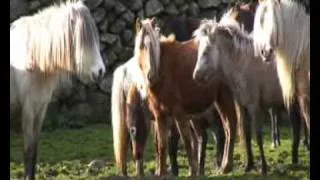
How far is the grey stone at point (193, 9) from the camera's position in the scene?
15.7 metres

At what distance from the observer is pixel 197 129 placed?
9.93m

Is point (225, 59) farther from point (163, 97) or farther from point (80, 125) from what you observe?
point (80, 125)

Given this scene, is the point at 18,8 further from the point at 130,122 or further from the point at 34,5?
the point at 130,122

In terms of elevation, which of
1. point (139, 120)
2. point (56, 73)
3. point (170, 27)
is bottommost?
point (139, 120)

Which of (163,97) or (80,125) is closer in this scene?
(163,97)

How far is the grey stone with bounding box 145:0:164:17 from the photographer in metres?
15.4

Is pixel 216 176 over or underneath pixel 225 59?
underneath

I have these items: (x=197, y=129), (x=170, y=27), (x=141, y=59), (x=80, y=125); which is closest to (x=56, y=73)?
(x=141, y=59)

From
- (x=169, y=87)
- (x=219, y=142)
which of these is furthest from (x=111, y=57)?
(x=169, y=87)

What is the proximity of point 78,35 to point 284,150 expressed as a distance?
14.5 ft

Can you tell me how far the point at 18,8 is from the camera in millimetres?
14719

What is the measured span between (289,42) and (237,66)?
1.22 meters

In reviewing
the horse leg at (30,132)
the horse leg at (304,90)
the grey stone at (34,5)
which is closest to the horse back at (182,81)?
the horse leg at (304,90)

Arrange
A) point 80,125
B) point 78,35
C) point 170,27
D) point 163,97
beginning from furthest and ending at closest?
point 80,125 < point 170,27 < point 163,97 < point 78,35
